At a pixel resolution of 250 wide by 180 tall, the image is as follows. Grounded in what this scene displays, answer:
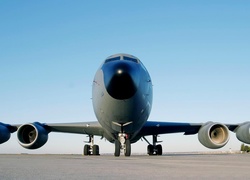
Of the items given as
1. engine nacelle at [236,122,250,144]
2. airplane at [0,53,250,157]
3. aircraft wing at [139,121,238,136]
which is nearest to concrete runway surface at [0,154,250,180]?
airplane at [0,53,250,157]

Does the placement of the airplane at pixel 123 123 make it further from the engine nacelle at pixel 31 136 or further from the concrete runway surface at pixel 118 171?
the concrete runway surface at pixel 118 171

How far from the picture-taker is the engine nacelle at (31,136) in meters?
17.4

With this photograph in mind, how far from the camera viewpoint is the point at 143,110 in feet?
48.3

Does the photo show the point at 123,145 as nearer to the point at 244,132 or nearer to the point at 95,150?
the point at 95,150

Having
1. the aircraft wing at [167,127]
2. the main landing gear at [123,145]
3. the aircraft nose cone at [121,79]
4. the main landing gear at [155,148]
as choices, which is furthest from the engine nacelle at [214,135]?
the aircraft nose cone at [121,79]

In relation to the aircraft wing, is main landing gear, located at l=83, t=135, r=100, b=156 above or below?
below

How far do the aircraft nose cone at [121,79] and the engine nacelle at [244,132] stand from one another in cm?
844

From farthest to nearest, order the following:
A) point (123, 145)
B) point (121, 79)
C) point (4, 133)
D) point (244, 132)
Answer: point (4, 133) → point (244, 132) → point (123, 145) → point (121, 79)

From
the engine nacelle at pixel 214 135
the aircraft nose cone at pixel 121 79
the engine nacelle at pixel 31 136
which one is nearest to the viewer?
the aircraft nose cone at pixel 121 79

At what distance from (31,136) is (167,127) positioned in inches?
285

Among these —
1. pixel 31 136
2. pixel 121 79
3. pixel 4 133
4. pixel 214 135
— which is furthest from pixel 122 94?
pixel 4 133

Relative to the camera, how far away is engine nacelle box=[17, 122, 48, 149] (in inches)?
683

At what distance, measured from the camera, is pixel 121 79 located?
12359 millimetres

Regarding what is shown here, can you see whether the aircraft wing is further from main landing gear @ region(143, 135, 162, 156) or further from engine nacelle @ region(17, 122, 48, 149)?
engine nacelle @ region(17, 122, 48, 149)
